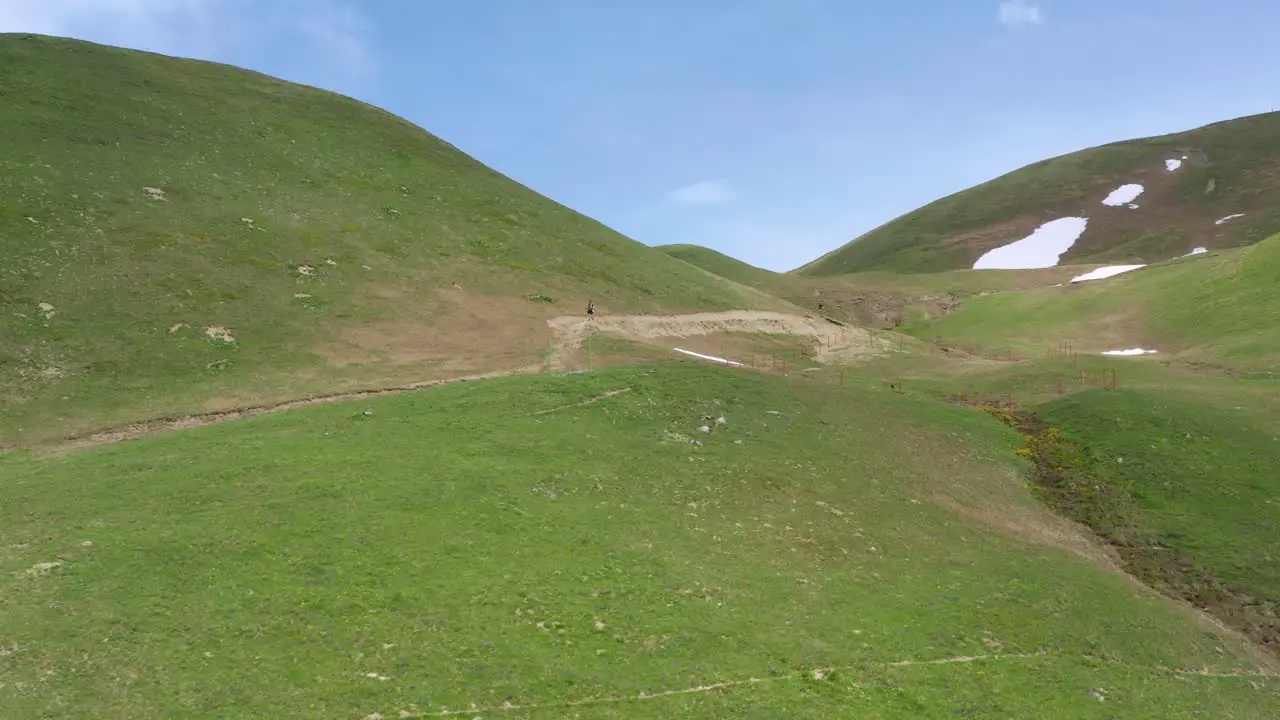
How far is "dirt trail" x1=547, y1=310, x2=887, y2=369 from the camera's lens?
55.0m

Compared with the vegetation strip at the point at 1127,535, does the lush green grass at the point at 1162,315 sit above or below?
above

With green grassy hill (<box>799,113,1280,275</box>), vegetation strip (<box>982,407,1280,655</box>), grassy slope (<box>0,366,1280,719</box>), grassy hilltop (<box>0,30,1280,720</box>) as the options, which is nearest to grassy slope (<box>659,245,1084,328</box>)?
green grassy hill (<box>799,113,1280,275</box>)

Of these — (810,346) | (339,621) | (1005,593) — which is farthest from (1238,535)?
(810,346)

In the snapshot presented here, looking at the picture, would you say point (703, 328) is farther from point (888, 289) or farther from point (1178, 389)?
point (888, 289)

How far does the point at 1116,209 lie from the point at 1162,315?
96342mm

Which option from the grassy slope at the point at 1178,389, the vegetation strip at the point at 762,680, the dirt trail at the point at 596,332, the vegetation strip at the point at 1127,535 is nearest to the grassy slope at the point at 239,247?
the dirt trail at the point at 596,332

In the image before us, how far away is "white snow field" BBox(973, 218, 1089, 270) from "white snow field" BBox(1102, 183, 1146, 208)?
978 centimetres

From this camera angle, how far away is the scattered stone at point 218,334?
44.0 metres

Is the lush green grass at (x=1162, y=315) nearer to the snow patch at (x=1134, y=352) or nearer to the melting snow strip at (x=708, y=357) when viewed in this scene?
the snow patch at (x=1134, y=352)

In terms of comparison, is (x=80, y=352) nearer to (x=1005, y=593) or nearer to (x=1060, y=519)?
(x=1005, y=593)

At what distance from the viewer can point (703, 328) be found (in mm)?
65938

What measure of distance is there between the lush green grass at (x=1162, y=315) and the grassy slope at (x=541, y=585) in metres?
39.5

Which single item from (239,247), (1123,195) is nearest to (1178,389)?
(239,247)

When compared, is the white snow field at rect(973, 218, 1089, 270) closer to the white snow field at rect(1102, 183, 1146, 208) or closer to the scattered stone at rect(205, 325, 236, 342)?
the white snow field at rect(1102, 183, 1146, 208)
